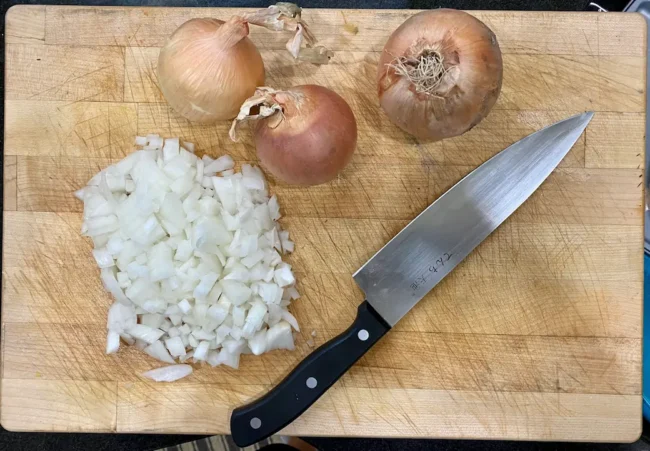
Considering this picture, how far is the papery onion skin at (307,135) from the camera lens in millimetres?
937

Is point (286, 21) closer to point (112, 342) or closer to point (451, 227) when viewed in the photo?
point (451, 227)

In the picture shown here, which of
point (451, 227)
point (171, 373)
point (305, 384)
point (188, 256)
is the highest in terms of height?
point (451, 227)

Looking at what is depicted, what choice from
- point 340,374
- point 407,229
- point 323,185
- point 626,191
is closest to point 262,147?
point 323,185

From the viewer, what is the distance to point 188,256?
1.04 meters

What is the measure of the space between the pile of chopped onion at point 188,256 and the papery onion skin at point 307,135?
125 millimetres

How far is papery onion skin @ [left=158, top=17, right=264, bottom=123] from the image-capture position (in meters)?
0.94

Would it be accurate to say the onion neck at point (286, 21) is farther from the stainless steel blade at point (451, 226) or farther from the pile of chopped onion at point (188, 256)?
the stainless steel blade at point (451, 226)

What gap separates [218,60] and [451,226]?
523mm

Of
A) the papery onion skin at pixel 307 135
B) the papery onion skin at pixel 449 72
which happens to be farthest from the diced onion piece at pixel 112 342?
the papery onion skin at pixel 449 72

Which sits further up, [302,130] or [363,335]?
[302,130]

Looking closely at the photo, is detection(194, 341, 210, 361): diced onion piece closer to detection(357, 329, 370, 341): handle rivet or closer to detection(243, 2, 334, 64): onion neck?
detection(357, 329, 370, 341): handle rivet

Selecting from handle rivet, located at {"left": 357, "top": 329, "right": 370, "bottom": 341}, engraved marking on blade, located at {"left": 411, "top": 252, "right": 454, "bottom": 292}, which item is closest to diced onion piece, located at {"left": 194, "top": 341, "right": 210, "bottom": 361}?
handle rivet, located at {"left": 357, "top": 329, "right": 370, "bottom": 341}

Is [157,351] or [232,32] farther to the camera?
[157,351]

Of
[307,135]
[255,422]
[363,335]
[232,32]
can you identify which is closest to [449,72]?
[307,135]
